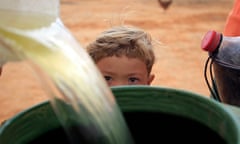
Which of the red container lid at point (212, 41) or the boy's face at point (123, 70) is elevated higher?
the red container lid at point (212, 41)

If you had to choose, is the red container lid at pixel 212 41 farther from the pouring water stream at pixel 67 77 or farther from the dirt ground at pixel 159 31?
the dirt ground at pixel 159 31

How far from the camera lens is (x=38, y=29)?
43cm

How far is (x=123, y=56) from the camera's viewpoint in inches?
40.5

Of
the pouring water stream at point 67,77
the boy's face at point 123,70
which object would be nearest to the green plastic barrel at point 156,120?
the pouring water stream at point 67,77

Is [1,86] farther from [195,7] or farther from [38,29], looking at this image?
[38,29]

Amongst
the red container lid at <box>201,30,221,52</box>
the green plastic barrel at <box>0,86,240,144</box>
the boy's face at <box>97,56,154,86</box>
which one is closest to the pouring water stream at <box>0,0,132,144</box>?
the green plastic barrel at <box>0,86,240,144</box>

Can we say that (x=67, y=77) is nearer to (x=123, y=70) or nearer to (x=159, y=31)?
(x=123, y=70)

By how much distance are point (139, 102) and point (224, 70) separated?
0.27 m

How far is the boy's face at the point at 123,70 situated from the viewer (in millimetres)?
1000

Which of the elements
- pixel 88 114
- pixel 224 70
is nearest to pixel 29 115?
pixel 88 114

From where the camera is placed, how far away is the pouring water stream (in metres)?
0.41

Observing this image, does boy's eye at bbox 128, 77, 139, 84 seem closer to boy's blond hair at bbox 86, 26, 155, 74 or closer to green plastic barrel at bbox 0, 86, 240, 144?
boy's blond hair at bbox 86, 26, 155, 74

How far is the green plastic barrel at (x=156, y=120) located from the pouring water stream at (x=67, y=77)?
0.04 m

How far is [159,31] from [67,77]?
7.94ft
